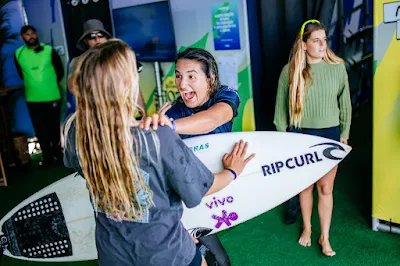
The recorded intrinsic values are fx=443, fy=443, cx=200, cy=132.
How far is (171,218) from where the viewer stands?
49.4 inches

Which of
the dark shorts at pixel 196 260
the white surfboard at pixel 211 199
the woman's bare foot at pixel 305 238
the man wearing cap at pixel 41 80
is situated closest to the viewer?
the dark shorts at pixel 196 260

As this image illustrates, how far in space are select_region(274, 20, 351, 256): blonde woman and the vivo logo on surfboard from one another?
0.13 metres

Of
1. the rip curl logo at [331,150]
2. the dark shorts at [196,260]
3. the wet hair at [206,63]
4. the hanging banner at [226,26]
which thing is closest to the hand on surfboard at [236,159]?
the wet hair at [206,63]

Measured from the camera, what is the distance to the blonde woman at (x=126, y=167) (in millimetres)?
1118

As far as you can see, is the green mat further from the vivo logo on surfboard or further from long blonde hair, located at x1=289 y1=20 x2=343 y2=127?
long blonde hair, located at x1=289 y1=20 x2=343 y2=127

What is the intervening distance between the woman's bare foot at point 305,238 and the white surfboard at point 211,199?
0.47 meters

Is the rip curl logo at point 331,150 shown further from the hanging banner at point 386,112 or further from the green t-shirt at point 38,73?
the green t-shirt at point 38,73

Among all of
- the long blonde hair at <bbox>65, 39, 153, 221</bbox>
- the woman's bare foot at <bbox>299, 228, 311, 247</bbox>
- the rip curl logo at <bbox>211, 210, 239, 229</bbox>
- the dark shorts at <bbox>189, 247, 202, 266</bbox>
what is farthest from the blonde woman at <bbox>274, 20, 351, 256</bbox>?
the long blonde hair at <bbox>65, 39, 153, 221</bbox>

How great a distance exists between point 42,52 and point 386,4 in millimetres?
3566

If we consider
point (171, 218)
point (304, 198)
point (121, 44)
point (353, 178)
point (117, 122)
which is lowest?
point (353, 178)

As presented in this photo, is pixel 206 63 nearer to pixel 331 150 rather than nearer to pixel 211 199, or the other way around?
pixel 211 199

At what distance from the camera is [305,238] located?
266 centimetres

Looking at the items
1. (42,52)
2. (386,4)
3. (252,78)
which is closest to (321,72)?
(386,4)

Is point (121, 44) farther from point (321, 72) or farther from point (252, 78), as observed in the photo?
point (252, 78)
